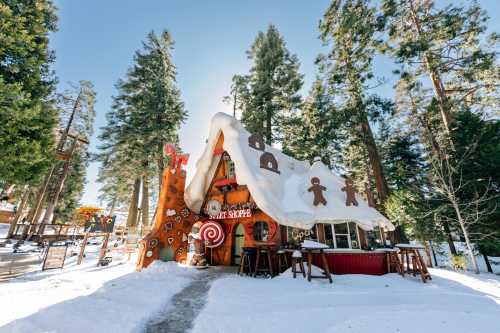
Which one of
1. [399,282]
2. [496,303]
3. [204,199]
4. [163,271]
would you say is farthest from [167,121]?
[496,303]

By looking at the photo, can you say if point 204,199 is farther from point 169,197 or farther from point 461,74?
point 461,74

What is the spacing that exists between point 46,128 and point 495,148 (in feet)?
76.7

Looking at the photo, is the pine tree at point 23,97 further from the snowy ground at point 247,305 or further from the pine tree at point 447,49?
the pine tree at point 447,49

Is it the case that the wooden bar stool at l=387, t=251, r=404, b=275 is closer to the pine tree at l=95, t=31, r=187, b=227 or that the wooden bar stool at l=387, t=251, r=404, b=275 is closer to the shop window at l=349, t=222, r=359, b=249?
the shop window at l=349, t=222, r=359, b=249

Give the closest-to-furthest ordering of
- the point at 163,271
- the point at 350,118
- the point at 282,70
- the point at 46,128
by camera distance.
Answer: the point at 163,271, the point at 46,128, the point at 350,118, the point at 282,70

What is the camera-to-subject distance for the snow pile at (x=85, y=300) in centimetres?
380

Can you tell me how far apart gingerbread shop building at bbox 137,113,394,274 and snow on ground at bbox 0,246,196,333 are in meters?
2.39

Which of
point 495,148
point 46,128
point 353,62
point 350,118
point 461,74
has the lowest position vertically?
point 495,148

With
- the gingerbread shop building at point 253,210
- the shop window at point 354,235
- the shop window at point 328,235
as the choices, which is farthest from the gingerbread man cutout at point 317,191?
the shop window at point 354,235

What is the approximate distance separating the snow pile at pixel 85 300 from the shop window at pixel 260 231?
3361mm

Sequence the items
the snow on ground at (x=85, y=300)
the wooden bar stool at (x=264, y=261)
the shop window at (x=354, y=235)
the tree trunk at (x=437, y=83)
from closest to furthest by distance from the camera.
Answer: the snow on ground at (x=85, y=300), the wooden bar stool at (x=264, y=261), the shop window at (x=354, y=235), the tree trunk at (x=437, y=83)

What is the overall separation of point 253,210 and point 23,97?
1205cm

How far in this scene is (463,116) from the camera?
11.7m

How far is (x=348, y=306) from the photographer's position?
4836mm
